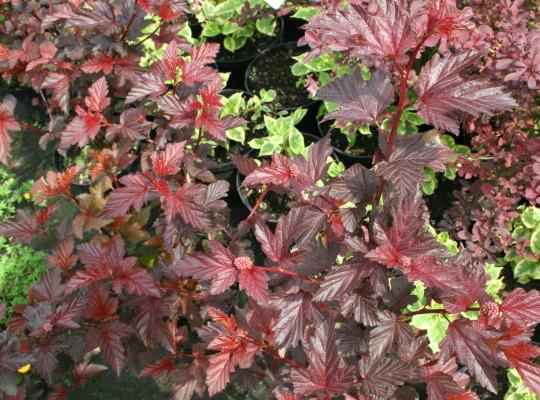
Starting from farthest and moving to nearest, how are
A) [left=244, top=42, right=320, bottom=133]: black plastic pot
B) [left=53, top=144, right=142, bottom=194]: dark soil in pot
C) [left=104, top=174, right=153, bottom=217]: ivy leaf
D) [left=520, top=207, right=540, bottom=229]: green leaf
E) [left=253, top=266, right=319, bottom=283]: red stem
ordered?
1. [left=244, top=42, right=320, bottom=133]: black plastic pot
2. [left=53, top=144, right=142, bottom=194]: dark soil in pot
3. [left=520, top=207, right=540, bottom=229]: green leaf
4. [left=104, top=174, right=153, bottom=217]: ivy leaf
5. [left=253, top=266, right=319, bottom=283]: red stem

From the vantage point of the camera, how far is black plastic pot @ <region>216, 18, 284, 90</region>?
358 cm

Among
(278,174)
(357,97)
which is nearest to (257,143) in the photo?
(278,174)

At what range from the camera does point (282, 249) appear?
4.83 feet

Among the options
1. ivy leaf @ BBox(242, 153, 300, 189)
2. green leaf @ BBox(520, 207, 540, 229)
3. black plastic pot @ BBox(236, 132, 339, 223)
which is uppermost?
ivy leaf @ BBox(242, 153, 300, 189)

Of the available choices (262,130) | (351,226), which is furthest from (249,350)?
(262,130)

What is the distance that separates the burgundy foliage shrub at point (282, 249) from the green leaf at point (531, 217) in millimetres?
831

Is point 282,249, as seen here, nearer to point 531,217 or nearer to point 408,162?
point 408,162

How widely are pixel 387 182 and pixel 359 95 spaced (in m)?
0.23

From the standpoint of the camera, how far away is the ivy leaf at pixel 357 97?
1.24 meters

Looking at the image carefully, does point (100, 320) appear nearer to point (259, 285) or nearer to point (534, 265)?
point (259, 285)

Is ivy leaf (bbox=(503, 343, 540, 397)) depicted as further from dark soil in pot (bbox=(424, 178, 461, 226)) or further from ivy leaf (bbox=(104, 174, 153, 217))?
dark soil in pot (bbox=(424, 178, 461, 226))

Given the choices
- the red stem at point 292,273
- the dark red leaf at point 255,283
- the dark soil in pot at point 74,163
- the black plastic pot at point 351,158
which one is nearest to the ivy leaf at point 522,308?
the red stem at point 292,273

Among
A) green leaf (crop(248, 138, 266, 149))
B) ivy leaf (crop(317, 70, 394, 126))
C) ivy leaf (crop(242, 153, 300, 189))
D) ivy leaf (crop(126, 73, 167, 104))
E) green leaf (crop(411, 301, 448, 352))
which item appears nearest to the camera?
ivy leaf (crop(317, 70, 394, 126))

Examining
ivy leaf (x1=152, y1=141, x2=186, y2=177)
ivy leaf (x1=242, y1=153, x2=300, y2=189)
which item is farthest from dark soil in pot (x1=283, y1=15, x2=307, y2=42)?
ivy leaf (x1=242, y1=153, x2=300, y2=189)
